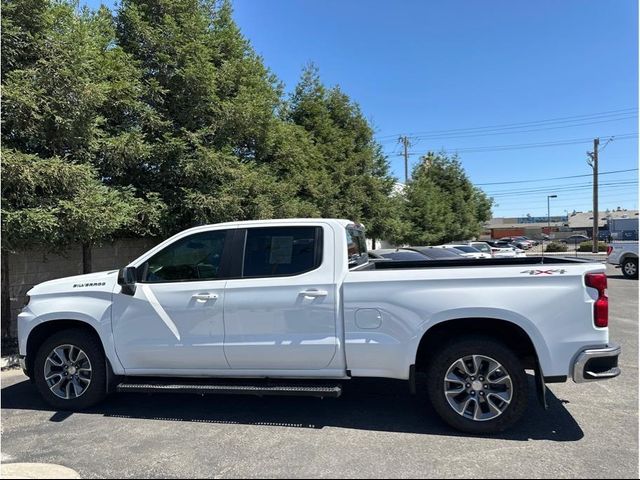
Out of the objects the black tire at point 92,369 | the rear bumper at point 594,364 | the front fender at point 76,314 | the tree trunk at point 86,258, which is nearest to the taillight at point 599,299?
the rear bumper at point 594,364

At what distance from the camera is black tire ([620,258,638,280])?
1925cm

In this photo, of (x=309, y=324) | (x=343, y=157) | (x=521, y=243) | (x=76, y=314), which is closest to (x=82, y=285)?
(x=76, y=314)

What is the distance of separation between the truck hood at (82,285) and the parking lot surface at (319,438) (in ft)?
4.12

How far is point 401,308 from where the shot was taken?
4359 mm

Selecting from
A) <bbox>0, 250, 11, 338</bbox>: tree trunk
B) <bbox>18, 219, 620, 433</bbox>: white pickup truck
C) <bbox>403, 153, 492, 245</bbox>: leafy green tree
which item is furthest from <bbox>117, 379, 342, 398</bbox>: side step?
<bbox>403, 153, 492, 245</bbox>: leafy green tree

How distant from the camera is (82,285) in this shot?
16.9 feet

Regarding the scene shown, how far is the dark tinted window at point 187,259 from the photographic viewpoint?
4973 millimetres

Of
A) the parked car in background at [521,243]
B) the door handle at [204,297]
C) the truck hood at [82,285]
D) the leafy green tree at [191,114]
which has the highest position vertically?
the leafy green tree at [191,114]

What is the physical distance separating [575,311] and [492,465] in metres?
1.44

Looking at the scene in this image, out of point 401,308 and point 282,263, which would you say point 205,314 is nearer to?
point 282,263

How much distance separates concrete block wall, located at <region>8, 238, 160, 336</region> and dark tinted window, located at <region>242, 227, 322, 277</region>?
17.4 ft

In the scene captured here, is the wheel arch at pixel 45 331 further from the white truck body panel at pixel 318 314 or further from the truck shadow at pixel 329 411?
the truck shadow at pixel 329 411

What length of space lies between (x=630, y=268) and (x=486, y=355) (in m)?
18.6

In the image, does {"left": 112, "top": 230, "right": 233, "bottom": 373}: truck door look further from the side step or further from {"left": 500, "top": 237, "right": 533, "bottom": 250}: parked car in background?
{"left": 500, "top": 237, "right": 533, "bottom": 250}: parked car in background
